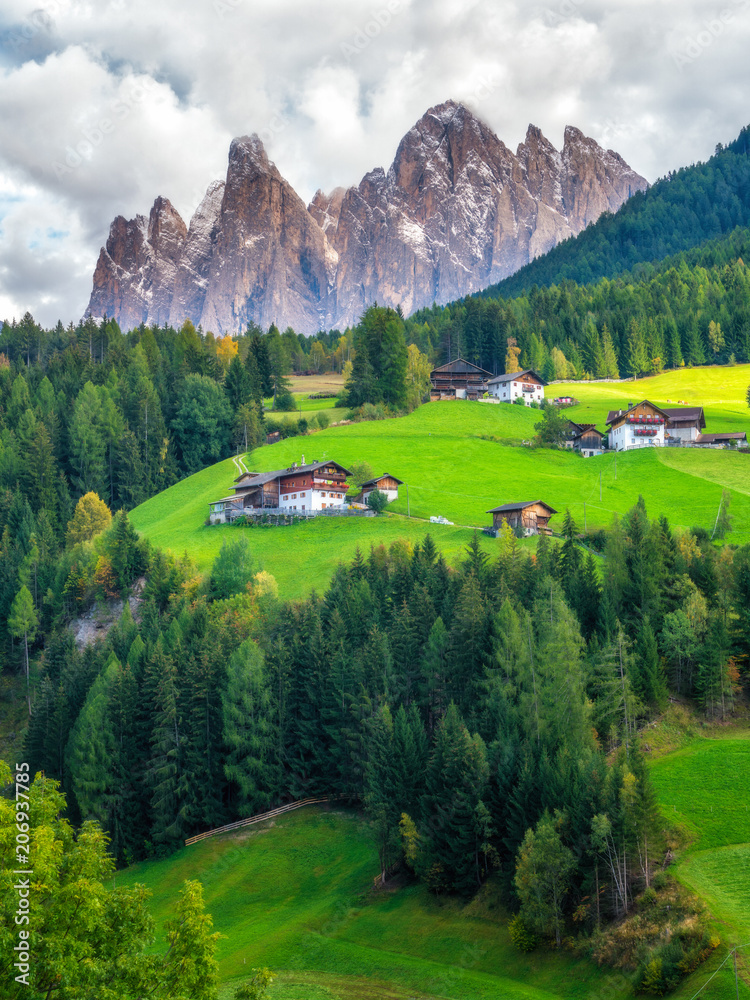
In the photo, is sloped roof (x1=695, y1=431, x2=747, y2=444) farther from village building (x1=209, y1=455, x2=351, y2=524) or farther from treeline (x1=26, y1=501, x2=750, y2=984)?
village building (x1=209, y1=455, x2=351, y2=524)

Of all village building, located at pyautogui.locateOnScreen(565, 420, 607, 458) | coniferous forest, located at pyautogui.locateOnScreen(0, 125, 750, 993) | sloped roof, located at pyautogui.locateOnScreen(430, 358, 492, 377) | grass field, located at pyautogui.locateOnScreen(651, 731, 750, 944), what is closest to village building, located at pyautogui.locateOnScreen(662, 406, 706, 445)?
village building, located at pyautogui.locateOnScreen(565, 420, 607, 458)

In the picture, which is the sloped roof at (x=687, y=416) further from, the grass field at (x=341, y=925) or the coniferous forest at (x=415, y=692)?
the grass field at (x=341, y=925)

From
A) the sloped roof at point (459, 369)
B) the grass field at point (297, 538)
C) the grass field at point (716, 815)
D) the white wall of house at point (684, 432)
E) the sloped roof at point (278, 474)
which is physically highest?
the sloped roof at point (459, 369)

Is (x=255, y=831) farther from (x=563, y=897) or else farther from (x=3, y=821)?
(x=3, y=821)

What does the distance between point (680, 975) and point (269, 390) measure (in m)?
132

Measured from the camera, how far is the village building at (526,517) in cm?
8986

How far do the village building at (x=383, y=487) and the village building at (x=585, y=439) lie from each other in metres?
33.0

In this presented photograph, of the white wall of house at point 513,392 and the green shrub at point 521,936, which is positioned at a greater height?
the white wall of house at point 513,392

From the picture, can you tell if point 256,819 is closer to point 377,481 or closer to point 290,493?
point 290,493

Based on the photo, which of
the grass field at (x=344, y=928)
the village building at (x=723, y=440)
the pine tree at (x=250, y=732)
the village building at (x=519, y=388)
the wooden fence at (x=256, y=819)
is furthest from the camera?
the village building at (x=519, y=388)

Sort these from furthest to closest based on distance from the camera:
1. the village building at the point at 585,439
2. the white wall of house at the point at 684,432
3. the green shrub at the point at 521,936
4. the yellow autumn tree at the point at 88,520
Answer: the village building at the point at 585,439
the white wall of house at the point at 684,432
the yellow autumn tree at the point at 88,520
the green shrub at the point at 521,936

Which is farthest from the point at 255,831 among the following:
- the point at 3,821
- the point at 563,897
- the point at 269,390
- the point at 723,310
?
the point at 723,310

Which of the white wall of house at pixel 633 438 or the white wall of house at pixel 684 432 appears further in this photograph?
the white wall of house at pixel 684 432

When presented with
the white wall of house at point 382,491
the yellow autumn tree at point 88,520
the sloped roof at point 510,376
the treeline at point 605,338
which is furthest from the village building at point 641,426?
the yellow autumn tree at point 88,520
